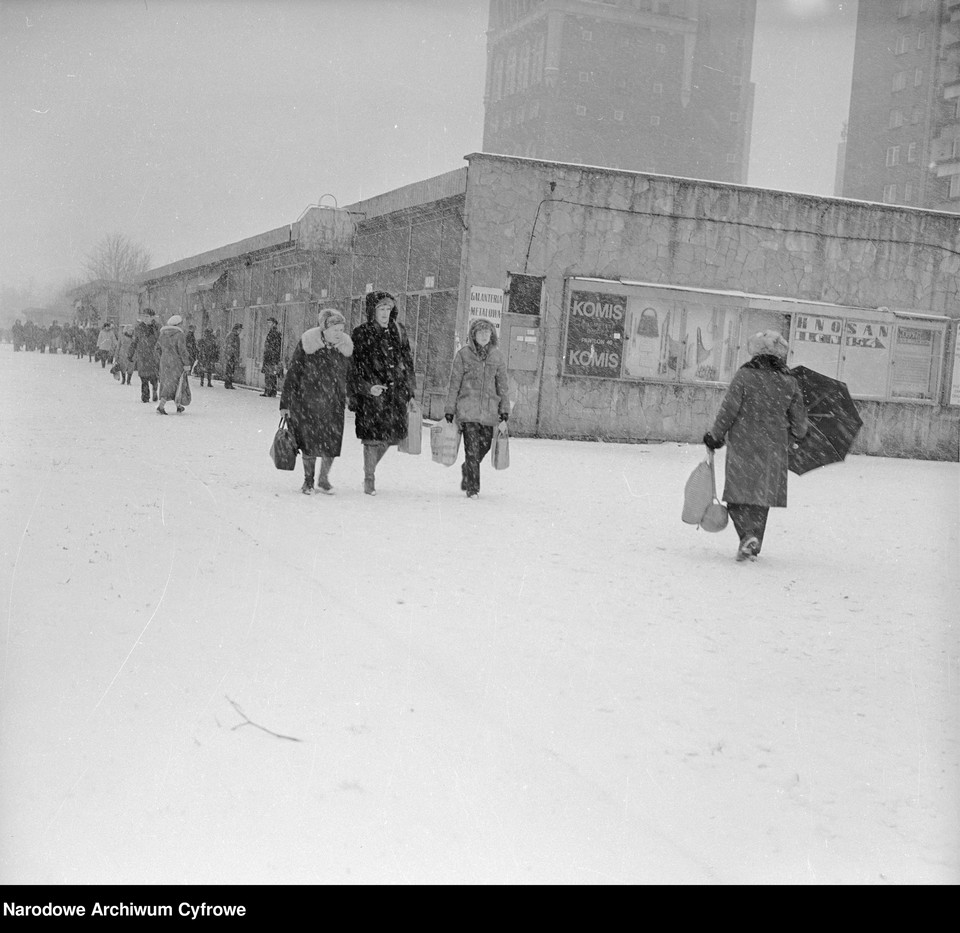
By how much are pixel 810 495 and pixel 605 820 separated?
10.5 meters

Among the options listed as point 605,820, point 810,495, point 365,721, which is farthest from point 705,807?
point 810,495

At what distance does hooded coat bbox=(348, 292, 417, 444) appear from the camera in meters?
10.4

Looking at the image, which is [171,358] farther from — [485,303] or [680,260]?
[680,260]

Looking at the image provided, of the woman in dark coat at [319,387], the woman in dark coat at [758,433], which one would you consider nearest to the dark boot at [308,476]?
the woman in dark coat at [319,387]

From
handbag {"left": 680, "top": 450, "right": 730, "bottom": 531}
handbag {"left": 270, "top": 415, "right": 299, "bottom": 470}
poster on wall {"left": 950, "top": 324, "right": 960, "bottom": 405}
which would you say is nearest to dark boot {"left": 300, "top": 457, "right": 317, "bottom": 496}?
handbag {"left": 270, "top": 415, "right": 299, "bottom": 470}

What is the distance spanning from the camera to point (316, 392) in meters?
10.2

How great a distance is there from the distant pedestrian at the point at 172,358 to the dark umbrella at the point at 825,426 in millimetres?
11718

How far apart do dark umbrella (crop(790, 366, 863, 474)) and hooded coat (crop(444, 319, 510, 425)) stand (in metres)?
2.85

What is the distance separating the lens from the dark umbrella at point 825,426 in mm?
8734

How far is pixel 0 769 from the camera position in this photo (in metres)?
3.34

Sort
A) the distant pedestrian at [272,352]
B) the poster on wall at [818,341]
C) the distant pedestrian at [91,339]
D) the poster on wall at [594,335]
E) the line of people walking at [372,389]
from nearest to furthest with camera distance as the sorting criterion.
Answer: the line of people walking at [372,389] < the poster on wall at [594,335] < the poster on wall at [818,341] < the distant pedestrian at [272,352] < the distant pedestrian at [91,339]

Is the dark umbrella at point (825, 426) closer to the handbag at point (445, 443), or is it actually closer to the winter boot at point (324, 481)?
the handbag at point (445, 443)

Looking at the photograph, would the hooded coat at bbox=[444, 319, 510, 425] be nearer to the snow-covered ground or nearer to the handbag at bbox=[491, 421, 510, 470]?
the handbag at bbox=[491, 421, 510, 470]

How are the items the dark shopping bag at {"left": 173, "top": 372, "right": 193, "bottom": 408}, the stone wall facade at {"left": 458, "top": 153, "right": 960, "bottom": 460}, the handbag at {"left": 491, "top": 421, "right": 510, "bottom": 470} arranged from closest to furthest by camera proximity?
the handbag at {"left": 491, "top": 421, "right": 510, "bottom": 470} → the stone wall facade at {"left": 458, "top": 153, "right": 960, "bottom": 460} → the dark shopping bag at {"left": 173, "top": 372, "right": 193, "bottom": 408}
